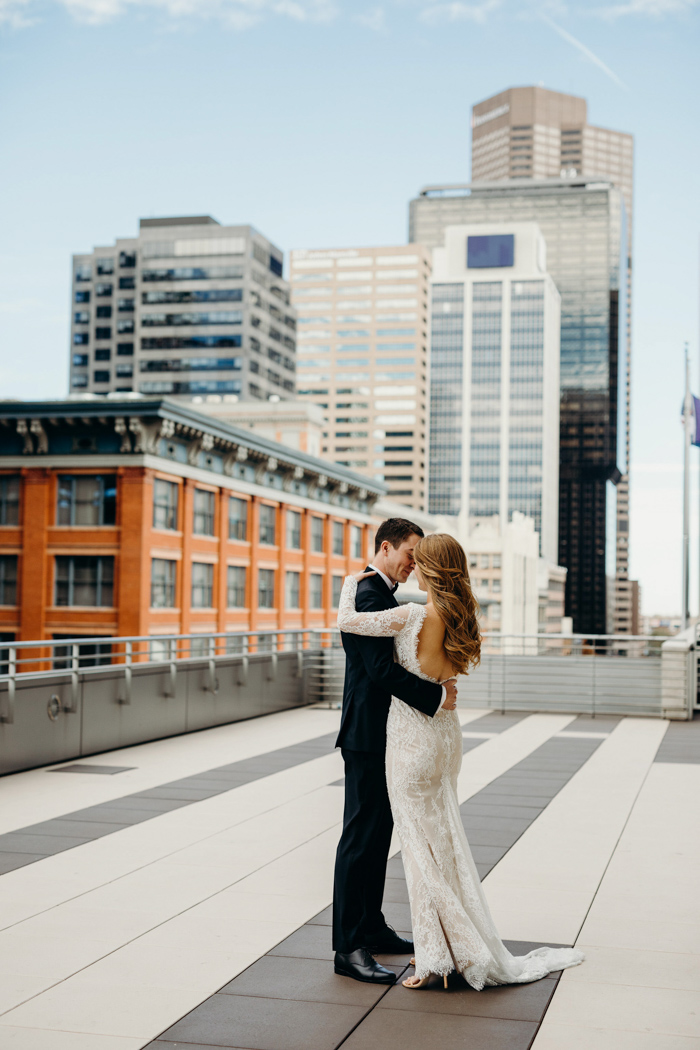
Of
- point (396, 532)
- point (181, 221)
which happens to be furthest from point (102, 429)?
point (181, 221)

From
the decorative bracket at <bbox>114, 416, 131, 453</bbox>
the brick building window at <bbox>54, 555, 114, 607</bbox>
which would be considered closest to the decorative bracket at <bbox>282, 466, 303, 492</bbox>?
the decorative bracket at <bbox>114, 416, 131, 453</bbox>

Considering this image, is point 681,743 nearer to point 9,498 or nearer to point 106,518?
point 106,518

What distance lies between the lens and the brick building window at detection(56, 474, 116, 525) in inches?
1666

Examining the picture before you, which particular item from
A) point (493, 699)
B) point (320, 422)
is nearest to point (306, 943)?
point (493, 699)

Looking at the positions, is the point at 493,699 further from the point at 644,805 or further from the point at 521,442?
the point at 521,442

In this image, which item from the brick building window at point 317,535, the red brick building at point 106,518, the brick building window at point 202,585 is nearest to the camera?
the red brick building at point 106,518

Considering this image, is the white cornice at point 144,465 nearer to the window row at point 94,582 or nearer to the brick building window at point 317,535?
the window row at point 94,582

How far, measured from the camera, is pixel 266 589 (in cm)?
5353

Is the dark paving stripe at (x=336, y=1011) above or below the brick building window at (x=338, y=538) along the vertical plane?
below

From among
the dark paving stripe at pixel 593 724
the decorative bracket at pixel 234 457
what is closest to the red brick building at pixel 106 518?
the decorative bracket at pixel 234 457

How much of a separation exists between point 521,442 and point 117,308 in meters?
76.8

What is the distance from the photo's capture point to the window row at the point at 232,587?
43.2 m

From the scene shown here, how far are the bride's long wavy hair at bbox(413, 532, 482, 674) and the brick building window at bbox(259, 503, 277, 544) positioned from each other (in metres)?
47.4

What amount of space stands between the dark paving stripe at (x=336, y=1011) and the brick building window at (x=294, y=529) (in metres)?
50.0
